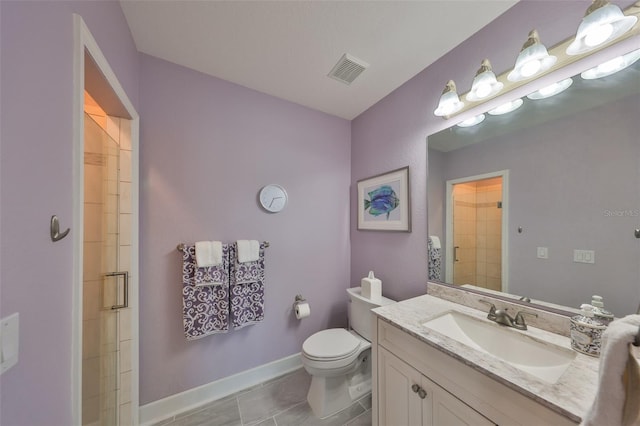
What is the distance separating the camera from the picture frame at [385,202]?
5.71 feet

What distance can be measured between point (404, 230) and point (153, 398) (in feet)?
7.02

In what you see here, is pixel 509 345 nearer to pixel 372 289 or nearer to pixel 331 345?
pixel 372 289

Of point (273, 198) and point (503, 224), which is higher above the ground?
point (273, 198)

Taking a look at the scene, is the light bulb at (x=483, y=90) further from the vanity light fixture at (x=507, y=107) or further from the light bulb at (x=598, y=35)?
the light bulb at (x=598, y=35)

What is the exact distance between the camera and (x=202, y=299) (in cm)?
154

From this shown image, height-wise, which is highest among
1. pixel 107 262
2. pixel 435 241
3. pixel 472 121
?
pixel 472 121

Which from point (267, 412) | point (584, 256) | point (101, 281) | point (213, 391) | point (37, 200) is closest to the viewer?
point (37, 200)

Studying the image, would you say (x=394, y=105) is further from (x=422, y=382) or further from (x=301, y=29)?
(x=422, y=382)

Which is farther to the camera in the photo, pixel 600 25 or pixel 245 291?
pixel 245 291

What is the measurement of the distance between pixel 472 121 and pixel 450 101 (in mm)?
193

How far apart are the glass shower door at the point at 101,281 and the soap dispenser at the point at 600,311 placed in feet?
7.50

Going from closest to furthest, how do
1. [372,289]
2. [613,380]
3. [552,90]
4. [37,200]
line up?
[613,380]
[37,200]
[552,90]
[372,289]

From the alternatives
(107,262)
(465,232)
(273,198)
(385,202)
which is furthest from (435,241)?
(107,262)

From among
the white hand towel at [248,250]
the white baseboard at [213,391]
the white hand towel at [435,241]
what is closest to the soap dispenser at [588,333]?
the white hand towel at [435,241]
